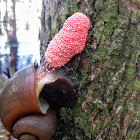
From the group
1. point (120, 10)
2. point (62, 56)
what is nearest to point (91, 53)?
point (62, 56)

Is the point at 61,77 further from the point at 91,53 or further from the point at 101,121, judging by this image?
the point at 101,121

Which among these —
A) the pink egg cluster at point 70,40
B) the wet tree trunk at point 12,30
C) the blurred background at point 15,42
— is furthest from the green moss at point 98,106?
the wet tree trunk at point 12,30

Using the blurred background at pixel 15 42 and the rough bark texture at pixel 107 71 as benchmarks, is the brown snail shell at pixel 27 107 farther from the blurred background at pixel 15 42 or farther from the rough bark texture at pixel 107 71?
the blurred background at pixel 15 42

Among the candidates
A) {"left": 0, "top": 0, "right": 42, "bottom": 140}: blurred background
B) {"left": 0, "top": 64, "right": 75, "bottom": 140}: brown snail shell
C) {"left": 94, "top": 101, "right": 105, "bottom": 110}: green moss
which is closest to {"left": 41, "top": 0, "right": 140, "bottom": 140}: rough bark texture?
{"left": 94, "top": 101, "right": 105, "bottom": 110}: green moss

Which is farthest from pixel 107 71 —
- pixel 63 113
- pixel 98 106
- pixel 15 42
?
pixel 15 42

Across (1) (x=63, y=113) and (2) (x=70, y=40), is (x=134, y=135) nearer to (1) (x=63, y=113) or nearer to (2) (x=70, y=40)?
(1) (x=63, y=113)

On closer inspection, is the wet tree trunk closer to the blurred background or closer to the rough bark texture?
the blurred background
